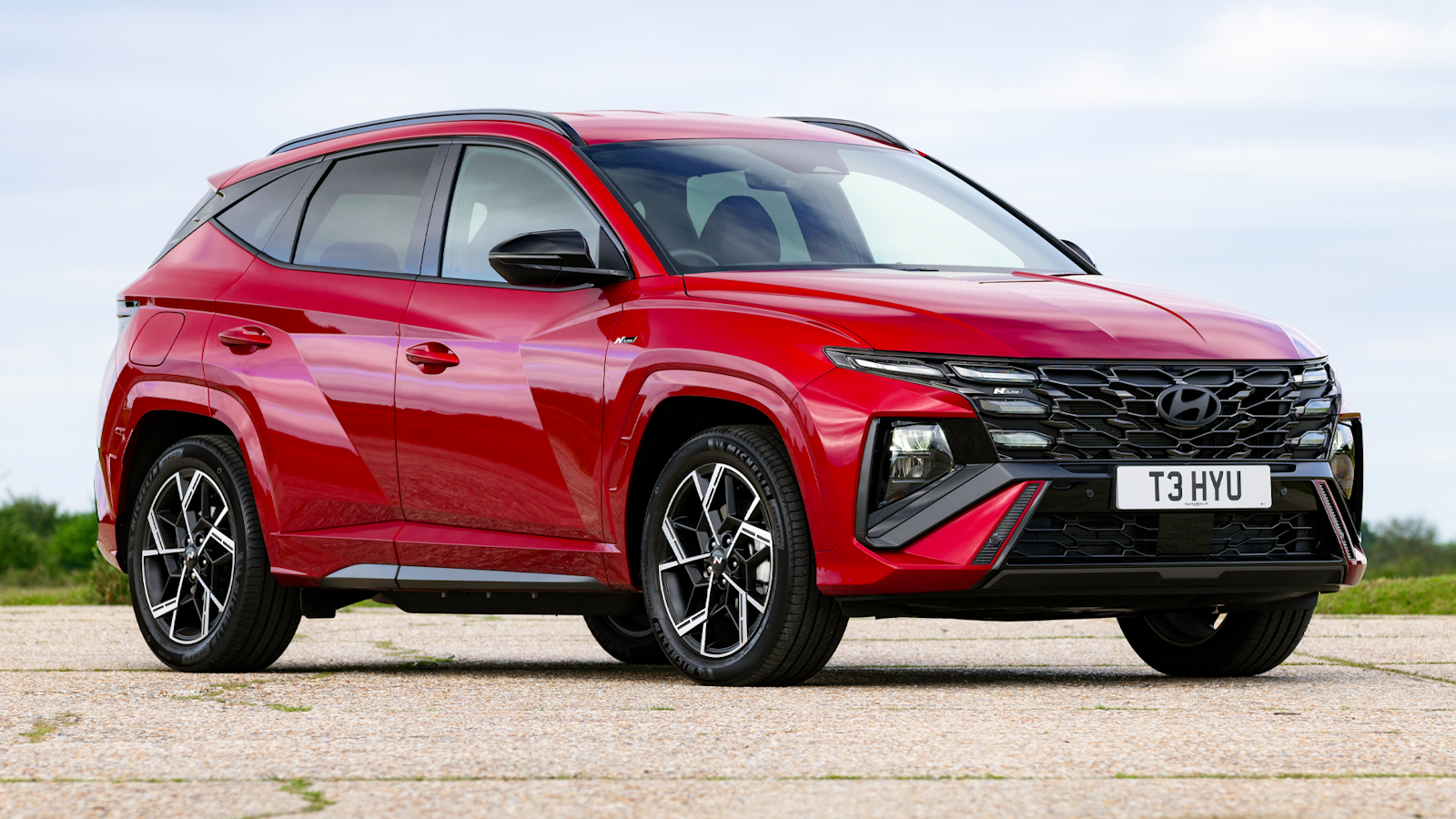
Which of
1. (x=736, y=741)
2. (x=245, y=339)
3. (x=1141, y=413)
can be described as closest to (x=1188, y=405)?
(x=1141, y=413)

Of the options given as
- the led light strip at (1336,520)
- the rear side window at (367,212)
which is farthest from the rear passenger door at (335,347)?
the led light strip at (1336,520)

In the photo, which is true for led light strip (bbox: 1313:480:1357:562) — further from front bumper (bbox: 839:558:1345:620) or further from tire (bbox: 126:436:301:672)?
tire (bbox: 126:436:301:672)

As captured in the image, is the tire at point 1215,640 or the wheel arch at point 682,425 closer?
the wheel arch at point 682,425

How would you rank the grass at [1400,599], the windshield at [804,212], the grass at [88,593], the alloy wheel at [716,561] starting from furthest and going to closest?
the grass at [88,593] < the grass at [1400,599] < the windshield at [804,212] < the alloy wheel at [716,561]

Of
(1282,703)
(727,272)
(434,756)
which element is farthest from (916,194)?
(434,756)

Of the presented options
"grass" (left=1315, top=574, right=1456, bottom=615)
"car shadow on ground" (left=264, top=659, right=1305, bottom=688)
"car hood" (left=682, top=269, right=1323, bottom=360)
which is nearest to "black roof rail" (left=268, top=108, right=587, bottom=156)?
"car hood" (left=682, top=269, right=1323, bottom=360)

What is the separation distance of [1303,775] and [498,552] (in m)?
3.21

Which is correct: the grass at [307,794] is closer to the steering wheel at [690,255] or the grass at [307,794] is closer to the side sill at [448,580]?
the side sill at [448,580]

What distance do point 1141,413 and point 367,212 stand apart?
3252mm

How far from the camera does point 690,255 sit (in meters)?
6.34

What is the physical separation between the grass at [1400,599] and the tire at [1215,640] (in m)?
5.02

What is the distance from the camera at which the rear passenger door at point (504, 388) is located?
6.26 meters

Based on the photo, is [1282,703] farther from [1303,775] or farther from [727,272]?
[727,272]

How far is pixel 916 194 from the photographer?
24.1 ft
